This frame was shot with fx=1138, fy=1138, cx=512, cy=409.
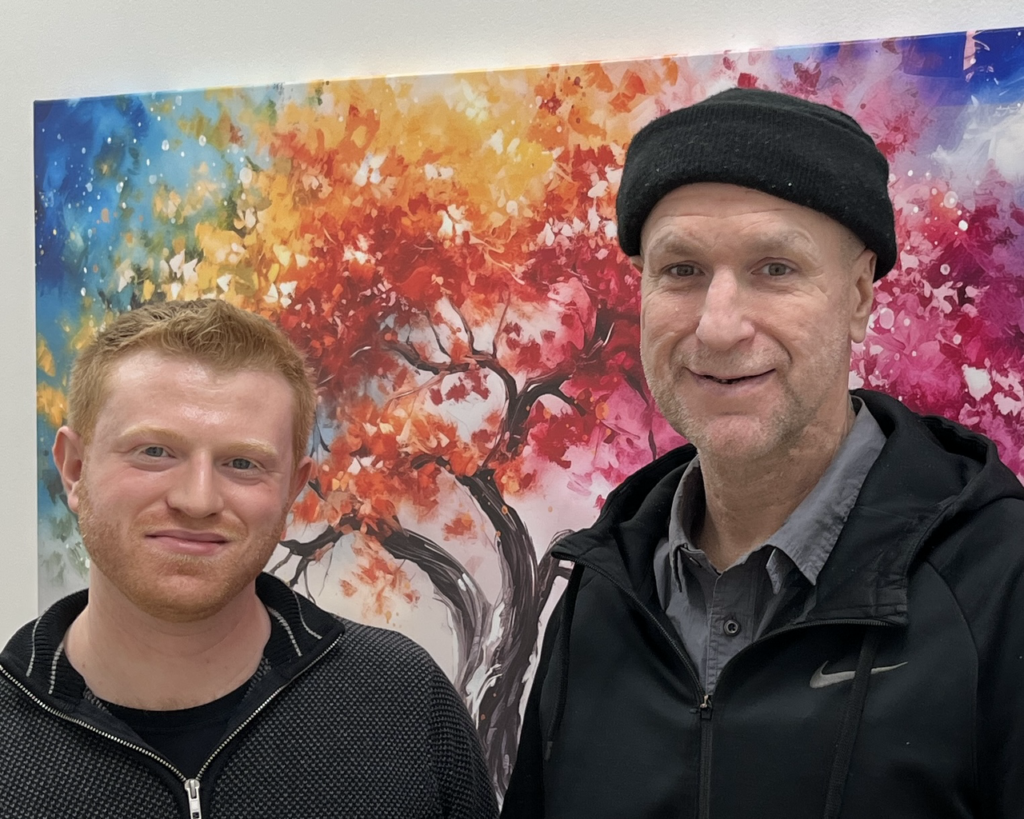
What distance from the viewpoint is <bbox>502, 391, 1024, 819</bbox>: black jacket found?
106 centimetres

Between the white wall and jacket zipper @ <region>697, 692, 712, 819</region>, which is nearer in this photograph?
jacket zipper @ <region>697, 692, 712, 819</region>

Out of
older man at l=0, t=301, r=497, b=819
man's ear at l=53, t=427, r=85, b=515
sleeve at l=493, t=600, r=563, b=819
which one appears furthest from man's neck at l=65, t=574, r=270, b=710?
sleeve at l=493, t=600, r=563, b=819

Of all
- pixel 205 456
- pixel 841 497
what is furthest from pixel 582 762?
pixel 205 456

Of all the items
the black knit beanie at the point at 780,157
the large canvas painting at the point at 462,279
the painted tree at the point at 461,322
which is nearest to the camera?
the black knit beanie at the point at 780,157

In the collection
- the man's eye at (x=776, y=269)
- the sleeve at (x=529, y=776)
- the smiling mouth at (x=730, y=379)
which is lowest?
the sleeve at (x=529, y=776)

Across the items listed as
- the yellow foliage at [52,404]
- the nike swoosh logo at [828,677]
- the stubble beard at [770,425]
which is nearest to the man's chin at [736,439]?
the stubble beard at [770,425]

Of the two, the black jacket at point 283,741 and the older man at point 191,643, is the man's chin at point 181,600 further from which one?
the black jacket at point 283,741

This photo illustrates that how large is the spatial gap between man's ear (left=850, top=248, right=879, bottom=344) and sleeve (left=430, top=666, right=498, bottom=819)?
0.67m

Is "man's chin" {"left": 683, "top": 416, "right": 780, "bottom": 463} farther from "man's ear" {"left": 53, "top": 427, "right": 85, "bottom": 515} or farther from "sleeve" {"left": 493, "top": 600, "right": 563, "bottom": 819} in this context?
"man's ear" {"left": 53, "top": 427, "right": 85, "bottom": 515}

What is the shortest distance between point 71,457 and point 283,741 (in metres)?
0.40

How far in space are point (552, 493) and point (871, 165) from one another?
2.30 feet

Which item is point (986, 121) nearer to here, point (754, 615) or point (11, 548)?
point (754, 615)

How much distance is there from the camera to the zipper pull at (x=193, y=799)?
47.0 inches

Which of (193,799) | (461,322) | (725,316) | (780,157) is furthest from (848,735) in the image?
(461,322)
